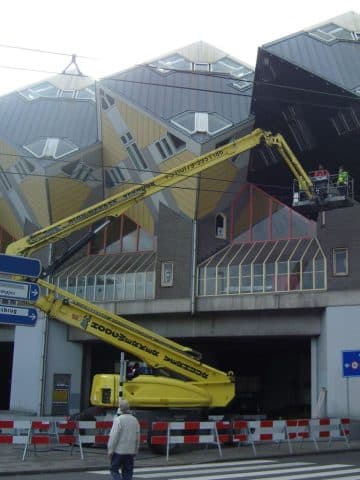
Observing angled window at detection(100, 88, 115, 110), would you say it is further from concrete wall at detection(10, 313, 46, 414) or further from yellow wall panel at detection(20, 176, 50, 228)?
concrete wall at detection(10, 313, 46, 414)

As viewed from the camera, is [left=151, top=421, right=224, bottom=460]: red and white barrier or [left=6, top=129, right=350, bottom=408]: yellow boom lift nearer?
[left=151, top=421, right=224, bottom=460]: red and white barrier

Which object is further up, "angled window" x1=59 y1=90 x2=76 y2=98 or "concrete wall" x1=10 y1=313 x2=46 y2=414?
"angled window" x1=59 y1=90 x2=76 y2=98

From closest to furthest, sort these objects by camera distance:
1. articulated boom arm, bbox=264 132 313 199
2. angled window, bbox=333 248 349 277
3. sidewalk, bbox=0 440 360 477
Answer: sidewalk, bbox=0 440 360 477 → articulated boom arm, bbox=264 132 313 199 → angled window, bbox=333 248 349 277

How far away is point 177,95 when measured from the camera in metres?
36.8

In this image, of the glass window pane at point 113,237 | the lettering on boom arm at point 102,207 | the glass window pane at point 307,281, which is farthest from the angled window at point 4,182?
the glass window pane at point 307,281

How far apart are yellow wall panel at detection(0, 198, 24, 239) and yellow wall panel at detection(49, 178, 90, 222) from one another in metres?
3.66

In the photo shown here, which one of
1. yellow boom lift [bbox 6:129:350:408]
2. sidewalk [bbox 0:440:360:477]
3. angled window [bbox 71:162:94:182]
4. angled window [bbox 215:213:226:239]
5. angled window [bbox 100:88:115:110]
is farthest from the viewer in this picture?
angled window [bbox 71:162:94:182]

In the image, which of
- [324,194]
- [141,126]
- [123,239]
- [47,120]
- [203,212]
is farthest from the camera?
[47,120]

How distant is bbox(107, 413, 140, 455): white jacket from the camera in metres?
10.7

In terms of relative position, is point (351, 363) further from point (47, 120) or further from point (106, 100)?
point (47, 120)

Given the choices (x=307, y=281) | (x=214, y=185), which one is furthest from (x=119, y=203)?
(x=307, y=281)

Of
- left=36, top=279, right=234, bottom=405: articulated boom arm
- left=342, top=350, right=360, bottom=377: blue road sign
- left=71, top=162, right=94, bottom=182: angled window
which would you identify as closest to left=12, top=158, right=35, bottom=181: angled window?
left=71, top=162, right=94, bottom=182: angled window

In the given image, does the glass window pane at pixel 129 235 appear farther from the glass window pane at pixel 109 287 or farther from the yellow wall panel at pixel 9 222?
the yellow wall panel at pixel 9 222

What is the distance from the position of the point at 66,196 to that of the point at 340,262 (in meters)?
16.2
